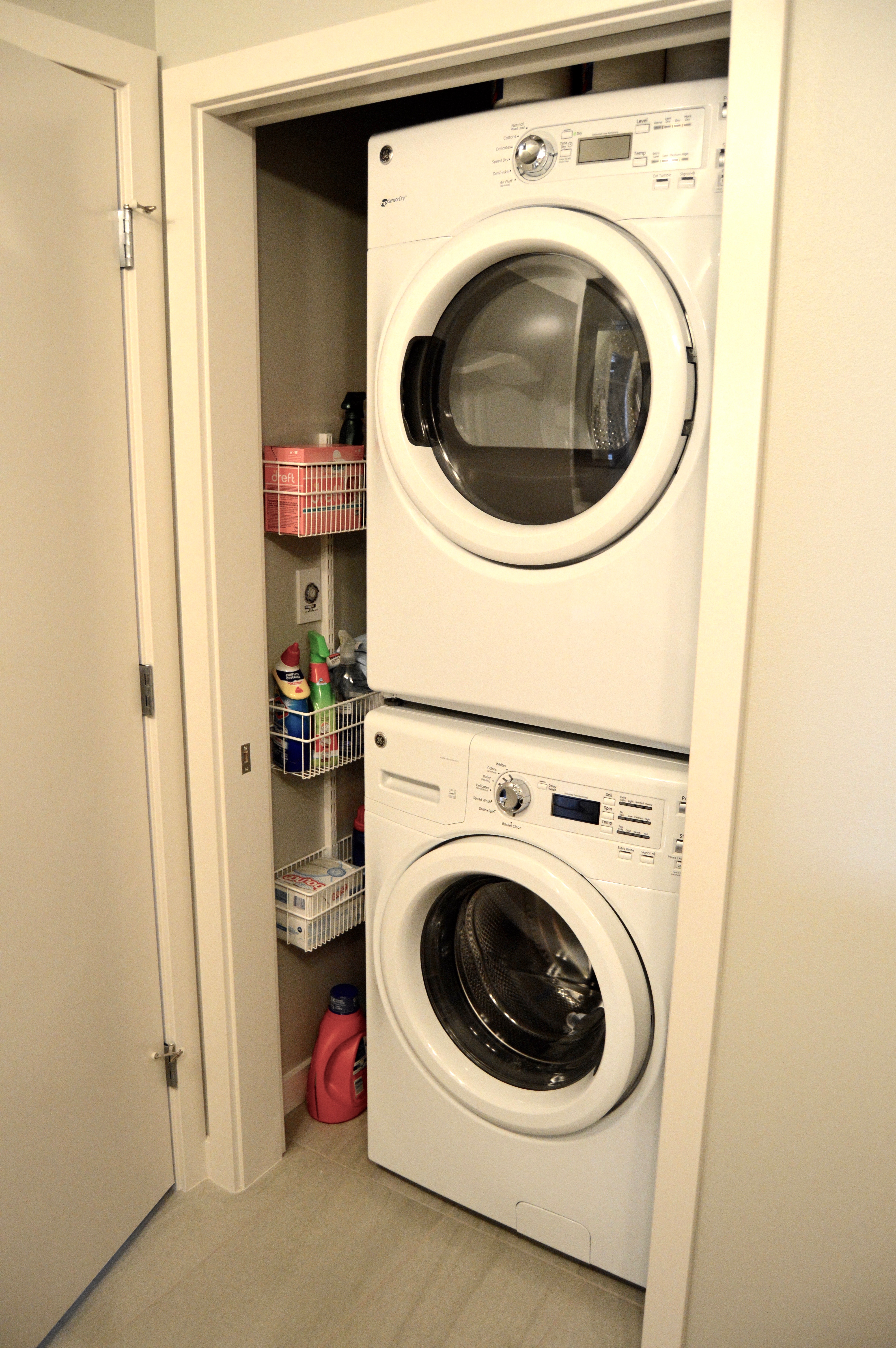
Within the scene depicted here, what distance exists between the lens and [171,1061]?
182cm

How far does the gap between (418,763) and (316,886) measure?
47cm

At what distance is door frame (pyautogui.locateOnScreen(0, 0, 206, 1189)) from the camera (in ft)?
4.66

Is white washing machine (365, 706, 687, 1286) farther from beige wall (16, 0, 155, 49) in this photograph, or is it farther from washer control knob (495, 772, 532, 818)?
beige wall (16, 0, 155, 49)

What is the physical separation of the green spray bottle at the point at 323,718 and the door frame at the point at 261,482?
0.11 metres

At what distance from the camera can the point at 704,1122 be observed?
4.47 ft

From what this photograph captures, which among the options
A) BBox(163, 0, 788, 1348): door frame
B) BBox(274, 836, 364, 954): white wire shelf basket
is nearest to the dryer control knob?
BBox(163, 0, 788, 1348): door frame

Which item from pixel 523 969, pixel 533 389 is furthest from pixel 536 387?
pixel 523 969

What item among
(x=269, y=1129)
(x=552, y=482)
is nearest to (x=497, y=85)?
(x=552, y=482)

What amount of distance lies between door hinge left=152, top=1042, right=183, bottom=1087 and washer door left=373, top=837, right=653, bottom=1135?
16.1 inches

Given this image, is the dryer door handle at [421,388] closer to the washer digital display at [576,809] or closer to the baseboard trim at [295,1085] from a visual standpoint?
the washer digital display at [576,809]

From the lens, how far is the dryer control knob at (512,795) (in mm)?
1538

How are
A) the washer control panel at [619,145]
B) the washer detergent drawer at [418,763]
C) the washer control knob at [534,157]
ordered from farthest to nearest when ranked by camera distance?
the washer detergent drawer at [418,763] → the washer control knob at [534,157] → the washer control panel at [619,145]

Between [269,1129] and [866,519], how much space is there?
163 centimetres

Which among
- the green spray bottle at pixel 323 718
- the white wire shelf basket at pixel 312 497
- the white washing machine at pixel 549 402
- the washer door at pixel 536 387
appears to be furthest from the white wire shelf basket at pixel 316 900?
the washer door at pixel 536 387
